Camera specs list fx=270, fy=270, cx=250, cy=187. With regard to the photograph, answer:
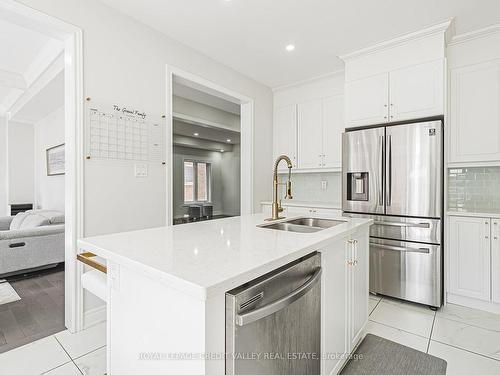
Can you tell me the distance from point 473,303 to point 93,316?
3.48 meters

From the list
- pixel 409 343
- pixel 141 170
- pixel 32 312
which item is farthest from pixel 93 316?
pixel 409 343

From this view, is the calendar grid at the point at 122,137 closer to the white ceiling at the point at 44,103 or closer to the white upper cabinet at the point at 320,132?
the white ceiling at the point at 44,103

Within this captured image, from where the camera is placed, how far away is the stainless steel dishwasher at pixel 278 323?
85cm

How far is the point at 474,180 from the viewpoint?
2891 millimetres

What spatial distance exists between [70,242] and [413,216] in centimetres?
307

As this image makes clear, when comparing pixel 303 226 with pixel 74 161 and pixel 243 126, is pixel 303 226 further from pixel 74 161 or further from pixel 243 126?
pixel 243 126

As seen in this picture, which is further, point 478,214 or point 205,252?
point 478,214

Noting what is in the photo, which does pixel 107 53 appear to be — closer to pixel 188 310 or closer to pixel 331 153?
pixel 188 310

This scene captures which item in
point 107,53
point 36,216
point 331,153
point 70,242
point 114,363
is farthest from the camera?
point 36,216

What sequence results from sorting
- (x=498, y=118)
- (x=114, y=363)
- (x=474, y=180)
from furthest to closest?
1. (x=474, y=180)
2. (x=498, y=118)
3. (x=114, y=363)

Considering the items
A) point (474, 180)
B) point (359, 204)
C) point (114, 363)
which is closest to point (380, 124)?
point (359, 204)

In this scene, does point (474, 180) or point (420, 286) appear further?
point (474, 180)

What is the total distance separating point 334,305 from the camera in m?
1.50

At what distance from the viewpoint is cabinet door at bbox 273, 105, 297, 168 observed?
13.5ft
